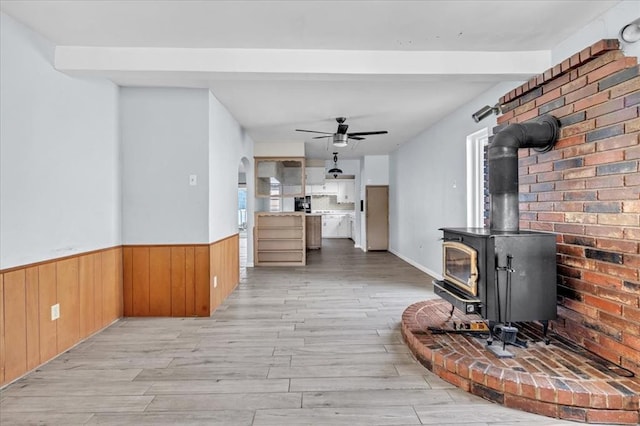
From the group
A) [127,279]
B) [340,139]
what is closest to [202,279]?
[127,279]

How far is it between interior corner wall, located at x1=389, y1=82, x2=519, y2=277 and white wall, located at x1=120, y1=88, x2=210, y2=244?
3.09 meters

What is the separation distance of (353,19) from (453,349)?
235 cm

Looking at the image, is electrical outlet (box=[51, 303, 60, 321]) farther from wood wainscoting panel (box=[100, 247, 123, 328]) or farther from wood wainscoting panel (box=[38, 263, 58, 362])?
wood wainscoting panel (box=[100, 247, 123, 328])

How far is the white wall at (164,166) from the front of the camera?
347 centimetres

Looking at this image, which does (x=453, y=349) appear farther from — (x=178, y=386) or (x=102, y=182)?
(x=102, y=182)

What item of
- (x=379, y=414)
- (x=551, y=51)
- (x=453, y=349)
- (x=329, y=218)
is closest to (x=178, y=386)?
(x=379, y=414)

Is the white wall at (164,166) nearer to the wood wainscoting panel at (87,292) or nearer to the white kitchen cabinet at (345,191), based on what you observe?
the wood wainscoting panel at (87,292)

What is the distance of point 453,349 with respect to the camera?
2256mm

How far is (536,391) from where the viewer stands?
180cm

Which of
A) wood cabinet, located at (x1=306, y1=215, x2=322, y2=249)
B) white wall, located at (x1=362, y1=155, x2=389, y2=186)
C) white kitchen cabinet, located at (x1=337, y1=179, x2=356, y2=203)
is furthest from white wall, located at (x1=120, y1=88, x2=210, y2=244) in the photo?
white kitchen cabinet, located at (x1=337, y1=179, x2=356, y2=203)

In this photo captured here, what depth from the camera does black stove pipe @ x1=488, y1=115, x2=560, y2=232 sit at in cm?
244

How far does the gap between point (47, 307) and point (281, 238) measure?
4182 millimetres

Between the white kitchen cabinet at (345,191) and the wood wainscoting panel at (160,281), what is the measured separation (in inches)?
316

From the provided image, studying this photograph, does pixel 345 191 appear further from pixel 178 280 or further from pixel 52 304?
pixel 52 304
